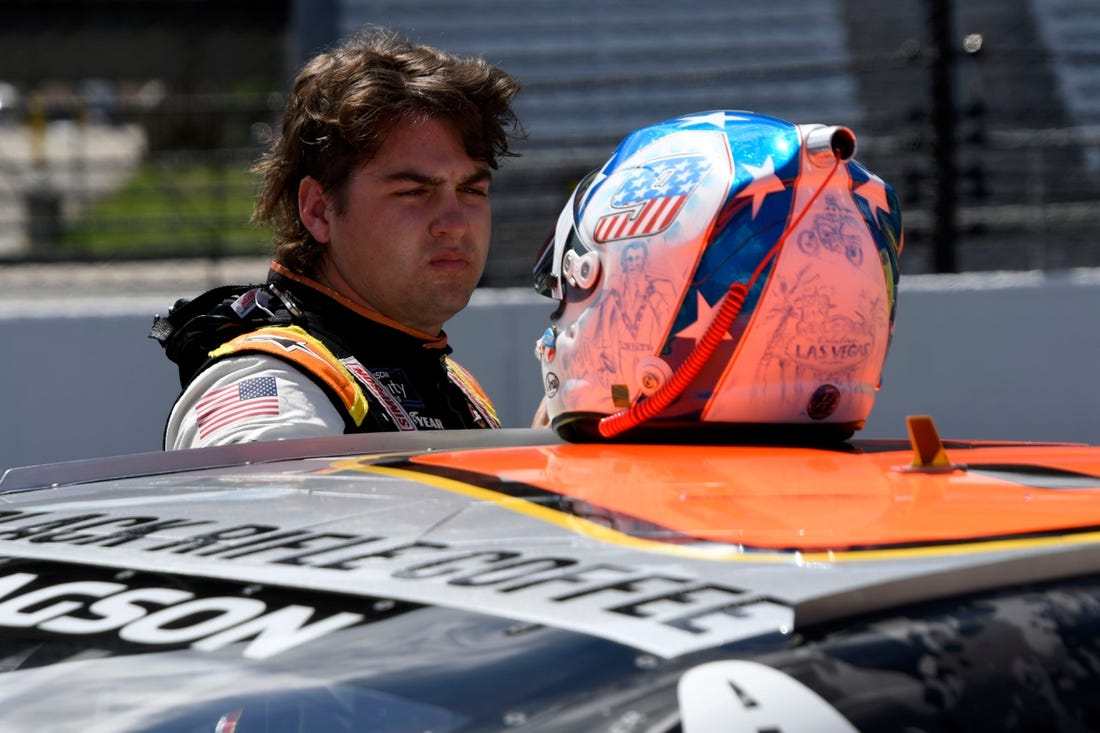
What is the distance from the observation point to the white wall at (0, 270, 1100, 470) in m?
5.86

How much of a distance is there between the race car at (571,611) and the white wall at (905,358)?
4.75 metres

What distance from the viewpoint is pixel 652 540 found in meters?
1.04

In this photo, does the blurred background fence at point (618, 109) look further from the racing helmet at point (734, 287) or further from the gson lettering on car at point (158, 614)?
the gson lettering on car at point (158, 614)

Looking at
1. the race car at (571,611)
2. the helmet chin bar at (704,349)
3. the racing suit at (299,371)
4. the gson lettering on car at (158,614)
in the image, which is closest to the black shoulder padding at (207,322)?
the racing suit at (299,371)

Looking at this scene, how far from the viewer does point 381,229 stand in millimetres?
2691

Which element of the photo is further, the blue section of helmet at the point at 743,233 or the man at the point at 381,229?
the man at the point at 381,229

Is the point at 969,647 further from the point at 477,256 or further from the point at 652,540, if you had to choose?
the point at 477,256

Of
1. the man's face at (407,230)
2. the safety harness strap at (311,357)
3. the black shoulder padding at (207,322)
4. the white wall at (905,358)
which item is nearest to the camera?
the safety harness strap at (311,357)

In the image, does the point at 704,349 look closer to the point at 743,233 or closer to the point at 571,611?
the point at 743,233

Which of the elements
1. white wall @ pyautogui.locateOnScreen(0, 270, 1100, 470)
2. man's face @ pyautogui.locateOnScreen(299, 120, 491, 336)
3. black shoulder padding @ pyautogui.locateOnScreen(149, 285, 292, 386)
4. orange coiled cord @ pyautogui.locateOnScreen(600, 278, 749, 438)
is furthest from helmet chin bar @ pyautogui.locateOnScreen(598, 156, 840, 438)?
white wall @ pyautogui.locateOnScreen(0, 270, 1100, 470)

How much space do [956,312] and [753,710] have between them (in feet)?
18.1

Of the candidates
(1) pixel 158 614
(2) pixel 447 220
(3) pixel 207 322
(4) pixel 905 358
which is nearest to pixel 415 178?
(2) pixel 447 220

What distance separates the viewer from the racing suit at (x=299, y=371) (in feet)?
7.11

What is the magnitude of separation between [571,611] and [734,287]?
81 centimetres
